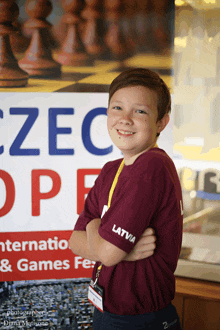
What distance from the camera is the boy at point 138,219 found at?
3.07 ft

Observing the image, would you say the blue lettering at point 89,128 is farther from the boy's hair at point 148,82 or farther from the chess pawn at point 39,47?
the boy's hair at point 148,82

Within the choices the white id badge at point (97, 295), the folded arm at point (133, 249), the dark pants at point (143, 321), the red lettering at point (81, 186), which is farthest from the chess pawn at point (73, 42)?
the dark pants at point (143, 321)

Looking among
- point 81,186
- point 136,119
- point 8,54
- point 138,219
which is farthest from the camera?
point 81,186

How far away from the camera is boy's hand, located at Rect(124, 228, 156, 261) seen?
3.20 ft

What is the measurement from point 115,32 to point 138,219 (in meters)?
1.50

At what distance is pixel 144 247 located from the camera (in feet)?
3.20

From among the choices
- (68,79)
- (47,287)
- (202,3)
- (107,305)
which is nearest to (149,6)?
(202,3)

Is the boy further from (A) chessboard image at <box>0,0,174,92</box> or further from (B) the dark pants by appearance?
(A) chessboard image at <box>0,0,174,92</box>

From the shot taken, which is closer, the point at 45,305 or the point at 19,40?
the point at 19,40

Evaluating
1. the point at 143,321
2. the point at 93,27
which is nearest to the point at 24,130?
the point at 93,27

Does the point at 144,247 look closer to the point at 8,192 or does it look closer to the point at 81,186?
the point at 81,186

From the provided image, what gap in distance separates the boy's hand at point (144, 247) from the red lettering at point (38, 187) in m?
1.17

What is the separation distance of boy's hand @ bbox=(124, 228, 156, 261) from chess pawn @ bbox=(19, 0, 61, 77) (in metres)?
1.40

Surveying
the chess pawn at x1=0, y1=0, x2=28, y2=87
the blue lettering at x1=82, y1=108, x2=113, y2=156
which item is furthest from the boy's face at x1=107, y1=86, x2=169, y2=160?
the chess pawn at x1=0, y1=0, x2=28, y2=87
